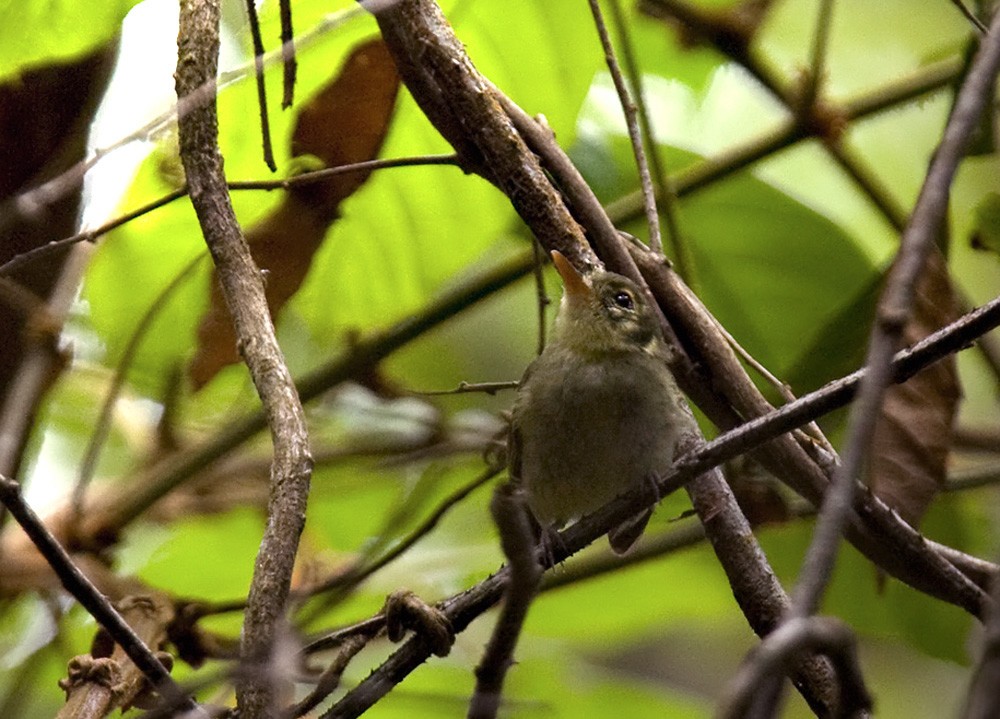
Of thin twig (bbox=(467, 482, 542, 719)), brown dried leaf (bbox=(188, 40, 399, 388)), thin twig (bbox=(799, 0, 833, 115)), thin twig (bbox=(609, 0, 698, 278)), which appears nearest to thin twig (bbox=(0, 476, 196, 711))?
thin twig (bbox=(467, 482, 542, 719))

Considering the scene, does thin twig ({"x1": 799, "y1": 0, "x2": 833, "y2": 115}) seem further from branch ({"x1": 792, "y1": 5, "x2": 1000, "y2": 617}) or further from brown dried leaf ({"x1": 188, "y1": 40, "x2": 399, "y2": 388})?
branch ({"x1": 792, "y1": 5, "x2": 1000, "y2": 617})

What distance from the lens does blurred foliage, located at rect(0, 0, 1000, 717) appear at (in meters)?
3.02

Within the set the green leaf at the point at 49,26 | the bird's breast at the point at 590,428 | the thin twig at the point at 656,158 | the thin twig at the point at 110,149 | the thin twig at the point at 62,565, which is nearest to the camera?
the thin twig at the point at 62,565

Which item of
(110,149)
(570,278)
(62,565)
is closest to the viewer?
(62,565)

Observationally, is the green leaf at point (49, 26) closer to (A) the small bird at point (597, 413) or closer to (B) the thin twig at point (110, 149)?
(B) the thin twig at point (110, 149)

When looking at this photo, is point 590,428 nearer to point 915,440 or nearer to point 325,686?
point 915,440

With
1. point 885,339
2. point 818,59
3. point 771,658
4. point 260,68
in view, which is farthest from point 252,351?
point 818,59

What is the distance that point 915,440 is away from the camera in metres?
2.56

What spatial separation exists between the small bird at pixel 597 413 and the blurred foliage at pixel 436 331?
31 centimetres

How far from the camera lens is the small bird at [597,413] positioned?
2.68 meters

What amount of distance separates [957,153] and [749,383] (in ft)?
3.36

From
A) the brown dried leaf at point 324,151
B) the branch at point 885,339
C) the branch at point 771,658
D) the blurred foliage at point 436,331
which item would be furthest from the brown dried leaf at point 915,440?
the branch at point 771,658

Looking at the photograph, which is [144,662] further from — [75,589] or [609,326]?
[609,326]

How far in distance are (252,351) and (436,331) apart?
4.76ft
